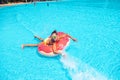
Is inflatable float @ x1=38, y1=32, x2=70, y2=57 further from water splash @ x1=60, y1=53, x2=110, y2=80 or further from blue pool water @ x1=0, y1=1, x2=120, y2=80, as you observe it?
water splash @ x1=60, y1=53, x2=110, y2=80

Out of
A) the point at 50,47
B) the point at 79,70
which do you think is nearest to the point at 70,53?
the point at 50,47

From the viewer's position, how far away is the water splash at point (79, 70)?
5.75 metres

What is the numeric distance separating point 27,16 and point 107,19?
626 cm

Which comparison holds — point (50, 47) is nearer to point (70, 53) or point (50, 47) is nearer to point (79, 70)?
point (70, 53)

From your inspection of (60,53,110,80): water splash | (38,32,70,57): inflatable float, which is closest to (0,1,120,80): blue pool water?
(60,53,110,80): water splash

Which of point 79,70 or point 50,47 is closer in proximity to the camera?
point 79,70

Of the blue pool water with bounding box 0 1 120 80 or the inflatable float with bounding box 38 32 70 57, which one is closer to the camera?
the blue pool water with bounding box 0 1 120 80

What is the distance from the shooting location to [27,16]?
15273mm

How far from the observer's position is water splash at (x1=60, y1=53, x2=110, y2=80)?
5.75 meters

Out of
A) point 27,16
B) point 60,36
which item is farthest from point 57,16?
point 60,36

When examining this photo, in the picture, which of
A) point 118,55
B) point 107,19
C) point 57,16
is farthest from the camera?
point 57,16

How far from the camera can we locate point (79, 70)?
615 centimetres

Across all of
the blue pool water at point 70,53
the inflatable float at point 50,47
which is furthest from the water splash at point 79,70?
the inflatable float at point 50,47

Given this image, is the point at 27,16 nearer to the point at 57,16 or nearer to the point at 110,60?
the point at 57,16
